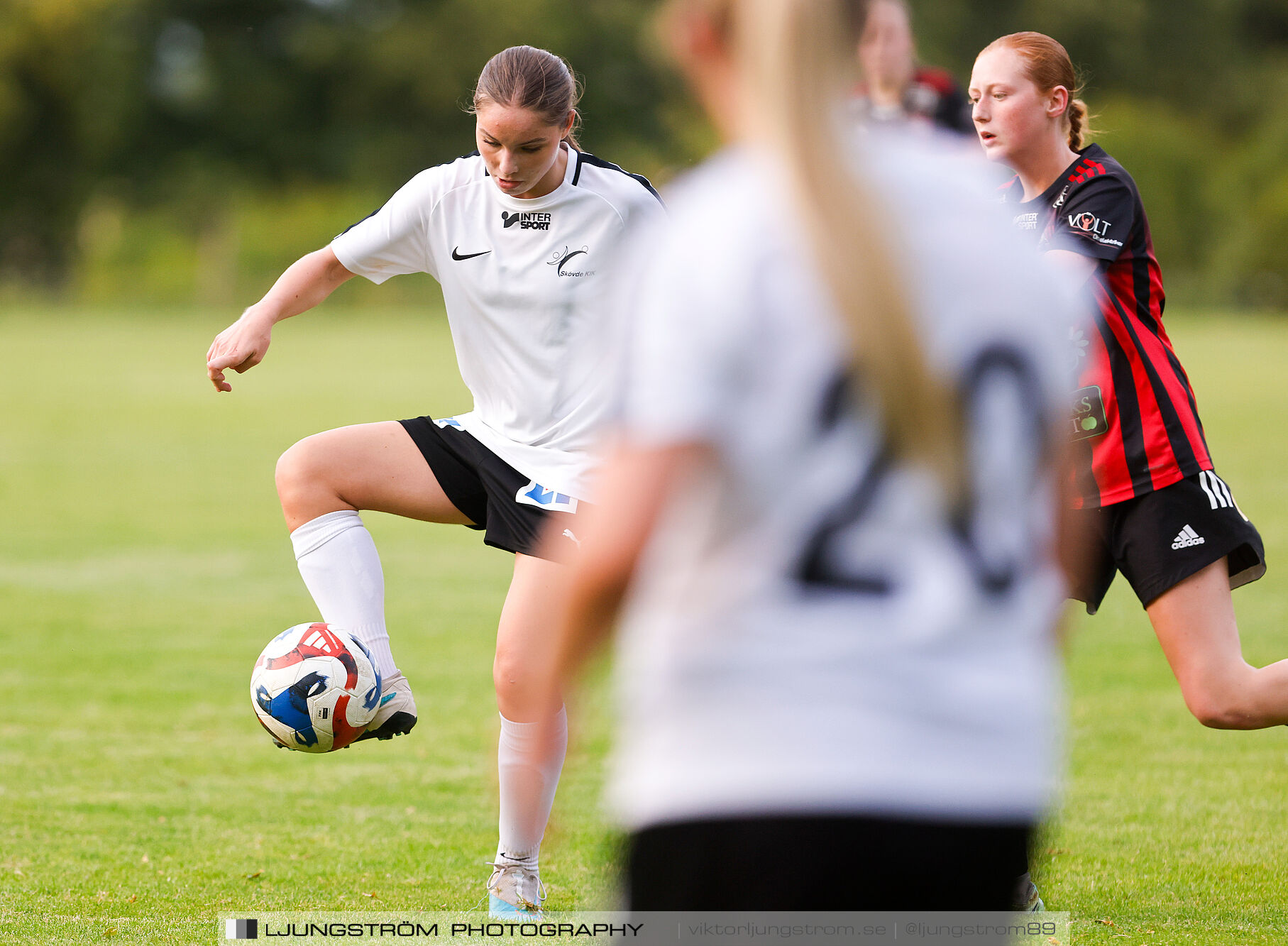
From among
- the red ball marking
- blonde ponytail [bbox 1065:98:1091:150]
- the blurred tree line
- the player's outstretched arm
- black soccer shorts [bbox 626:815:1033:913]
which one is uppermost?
the blurred tree line

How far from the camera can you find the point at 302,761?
227 inches

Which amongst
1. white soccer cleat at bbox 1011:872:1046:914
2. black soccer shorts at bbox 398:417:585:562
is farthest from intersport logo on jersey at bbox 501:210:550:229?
white soccer cleat at bbox 1011:872:1046:914

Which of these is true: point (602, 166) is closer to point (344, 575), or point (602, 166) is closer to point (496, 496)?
point (496, 496)

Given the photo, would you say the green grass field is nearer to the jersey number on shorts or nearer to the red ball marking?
the red ball marking

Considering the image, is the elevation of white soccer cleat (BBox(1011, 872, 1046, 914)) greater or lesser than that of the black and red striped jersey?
lesser

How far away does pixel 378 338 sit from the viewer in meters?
34.7

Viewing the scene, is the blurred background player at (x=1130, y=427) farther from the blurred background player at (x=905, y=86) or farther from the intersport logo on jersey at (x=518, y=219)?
the intersport logo on jersey at (x=518, y=219)

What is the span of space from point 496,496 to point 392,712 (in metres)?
0.65

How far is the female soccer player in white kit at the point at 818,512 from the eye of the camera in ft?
4.67

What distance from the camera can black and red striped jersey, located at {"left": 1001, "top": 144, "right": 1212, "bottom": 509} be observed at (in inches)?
142

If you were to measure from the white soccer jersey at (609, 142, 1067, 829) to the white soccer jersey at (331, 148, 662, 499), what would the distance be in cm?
255

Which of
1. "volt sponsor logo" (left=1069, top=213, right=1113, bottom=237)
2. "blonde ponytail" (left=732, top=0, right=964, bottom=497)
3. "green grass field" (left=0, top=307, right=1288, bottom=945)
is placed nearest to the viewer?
"blonde ponytail" (left=732, top=0, right=964, bottom=497)

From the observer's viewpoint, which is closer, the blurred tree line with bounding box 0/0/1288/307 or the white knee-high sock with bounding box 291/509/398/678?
the white knee-high sock with bounding box 291/509/398/678

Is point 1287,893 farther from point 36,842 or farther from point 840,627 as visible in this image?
point 36,842
